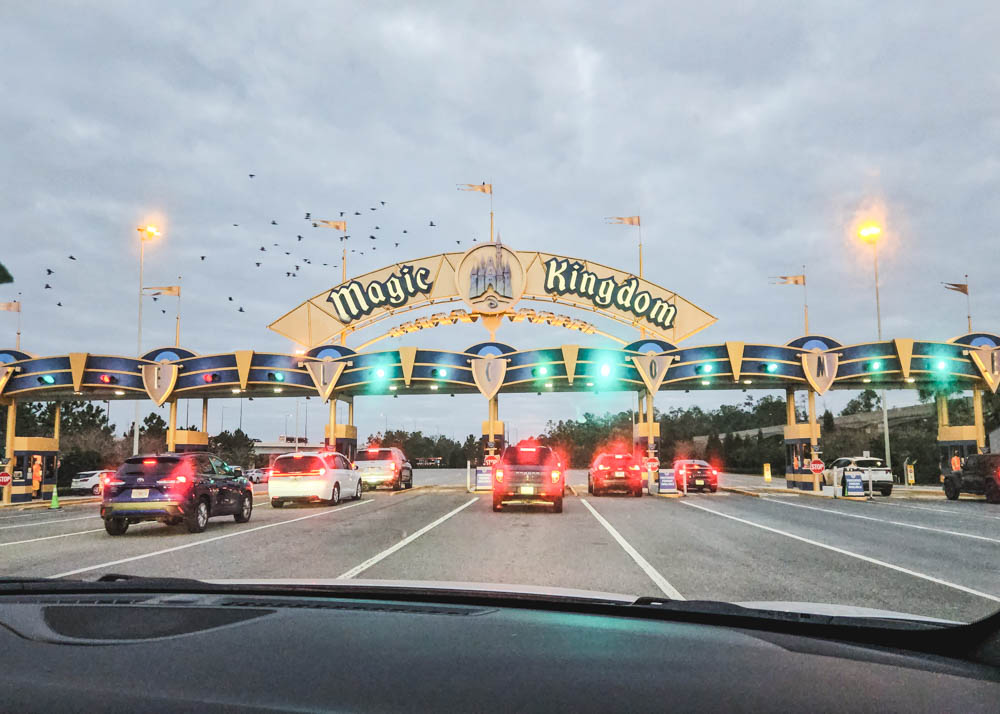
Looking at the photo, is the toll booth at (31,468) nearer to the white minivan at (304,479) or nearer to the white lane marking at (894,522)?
the white minivan at (304,479)

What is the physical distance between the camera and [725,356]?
31.0m

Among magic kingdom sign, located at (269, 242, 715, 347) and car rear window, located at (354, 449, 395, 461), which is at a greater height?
magic kingdom sign, located at (269, 242, 715, 347)

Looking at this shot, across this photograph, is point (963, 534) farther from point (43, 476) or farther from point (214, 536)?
point (43, 476)

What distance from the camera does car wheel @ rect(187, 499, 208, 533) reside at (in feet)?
45.1

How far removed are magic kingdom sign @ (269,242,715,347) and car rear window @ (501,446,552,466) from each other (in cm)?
1391

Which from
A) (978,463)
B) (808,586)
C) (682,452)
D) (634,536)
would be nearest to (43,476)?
(634,536)

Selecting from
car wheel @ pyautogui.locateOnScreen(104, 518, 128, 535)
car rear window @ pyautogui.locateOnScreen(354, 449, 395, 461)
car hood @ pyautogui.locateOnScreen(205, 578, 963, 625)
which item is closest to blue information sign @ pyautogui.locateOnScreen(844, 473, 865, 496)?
car rear window @ pyautogui.locateOnScreen(354, 449, 395, 461)

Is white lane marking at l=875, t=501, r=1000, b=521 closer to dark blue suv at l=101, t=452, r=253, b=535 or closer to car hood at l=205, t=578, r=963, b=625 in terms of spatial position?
car hood at l=205, t=578, r=963, b=625

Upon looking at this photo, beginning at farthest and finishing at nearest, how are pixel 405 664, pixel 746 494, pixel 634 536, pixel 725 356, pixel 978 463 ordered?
pixel 725 356 < pixel 746 494 < pixel 978 463 < pixel 634 536 < pixel 405 664

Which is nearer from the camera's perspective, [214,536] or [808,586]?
[808,586]

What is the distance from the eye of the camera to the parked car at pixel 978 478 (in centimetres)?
2325

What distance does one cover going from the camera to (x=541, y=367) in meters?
31.7

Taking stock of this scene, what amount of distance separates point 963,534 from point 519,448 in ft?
32.8

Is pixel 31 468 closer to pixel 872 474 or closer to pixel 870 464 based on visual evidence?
pixel 872 474
